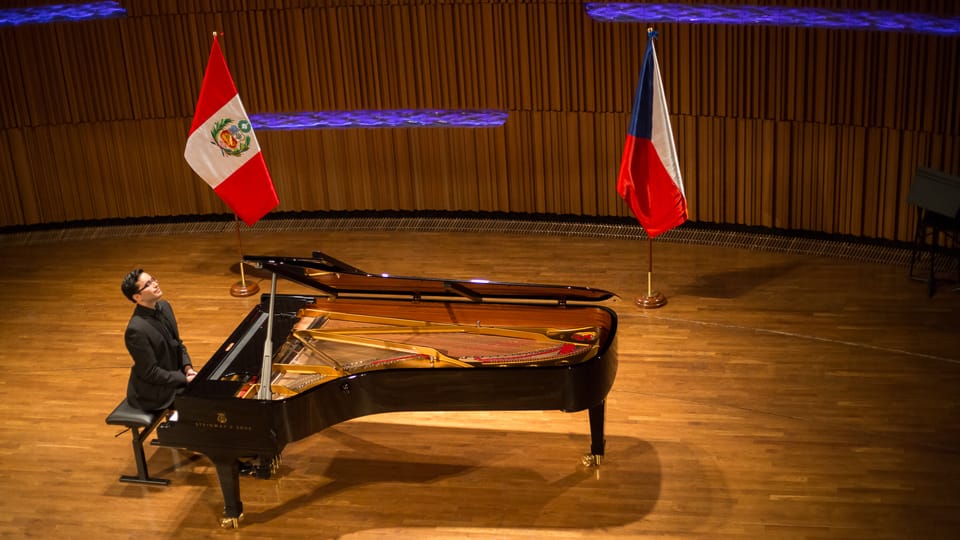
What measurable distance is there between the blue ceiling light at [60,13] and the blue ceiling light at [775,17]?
365cm

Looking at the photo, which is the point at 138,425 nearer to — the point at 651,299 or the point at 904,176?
the point at 651,299

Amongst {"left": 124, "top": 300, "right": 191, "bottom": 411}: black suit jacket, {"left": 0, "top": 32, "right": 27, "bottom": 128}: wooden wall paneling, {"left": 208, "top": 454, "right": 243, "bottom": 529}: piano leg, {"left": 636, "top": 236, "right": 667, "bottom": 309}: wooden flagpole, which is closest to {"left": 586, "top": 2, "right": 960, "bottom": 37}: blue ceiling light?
{"left": 636, "top": 236, "right": 667, "bottom": 309}: wooden flagpole

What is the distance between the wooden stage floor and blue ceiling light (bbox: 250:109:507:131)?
135cm

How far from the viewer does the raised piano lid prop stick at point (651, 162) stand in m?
6.53

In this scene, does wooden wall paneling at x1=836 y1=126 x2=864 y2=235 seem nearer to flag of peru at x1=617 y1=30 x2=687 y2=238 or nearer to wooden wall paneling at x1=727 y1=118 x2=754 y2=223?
wooden wall paneling at x1=727 y1=118 x2=754 y2=223

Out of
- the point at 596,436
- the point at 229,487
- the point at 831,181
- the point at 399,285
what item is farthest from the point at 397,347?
the point at 831,181

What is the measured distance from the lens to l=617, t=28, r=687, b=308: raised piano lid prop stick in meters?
6.53

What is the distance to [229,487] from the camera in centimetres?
484

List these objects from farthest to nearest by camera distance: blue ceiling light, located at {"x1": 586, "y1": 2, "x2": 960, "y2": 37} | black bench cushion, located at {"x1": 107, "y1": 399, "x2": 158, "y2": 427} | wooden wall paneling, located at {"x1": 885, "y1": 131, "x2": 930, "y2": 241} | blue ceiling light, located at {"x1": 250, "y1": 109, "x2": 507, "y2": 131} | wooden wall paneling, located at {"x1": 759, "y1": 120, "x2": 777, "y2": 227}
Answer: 1. blue ceiling light, located at {"x1": 250, "y1": 109, "x2": 507, "y2": 131}
2. wooden wall paneling, located at {"x1": 759, "y1": 120, "x2": 777, "y2": 227}
3. wooden wall paneling, located at {"x1": 885, "y1": 131, "x2": 930, "y2": 241}
4. blue ceiling light, located at {"x1": 586, "y1": 2, "x2": 960, "y2": 37}
5. black bench cushion, located at {"x1": 107, "y1": 399, "x2": 158, "y2": 427}

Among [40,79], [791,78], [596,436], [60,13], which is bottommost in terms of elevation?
[596,436]

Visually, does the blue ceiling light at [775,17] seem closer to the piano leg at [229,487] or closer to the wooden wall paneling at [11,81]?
the wooden wall paneling at [11,81]

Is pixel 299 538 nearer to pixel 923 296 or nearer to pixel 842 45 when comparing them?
pixel 923 296

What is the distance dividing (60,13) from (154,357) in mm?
4483

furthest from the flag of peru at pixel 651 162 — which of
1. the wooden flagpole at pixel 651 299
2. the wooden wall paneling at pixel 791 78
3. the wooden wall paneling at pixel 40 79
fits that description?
the wooden wall paneling at pixel 40 79
